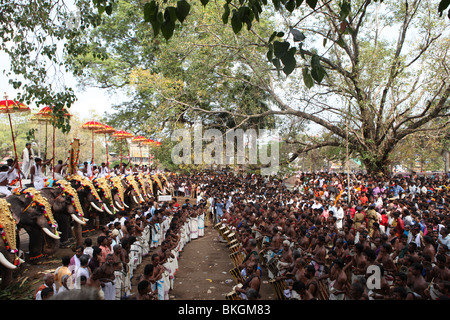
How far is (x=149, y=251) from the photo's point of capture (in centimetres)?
1020

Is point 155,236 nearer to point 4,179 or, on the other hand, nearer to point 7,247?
point 4,179

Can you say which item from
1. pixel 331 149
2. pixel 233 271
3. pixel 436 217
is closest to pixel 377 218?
pixel 436 217

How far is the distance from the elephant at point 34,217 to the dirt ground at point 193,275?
35cm

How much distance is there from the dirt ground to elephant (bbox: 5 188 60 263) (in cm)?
35

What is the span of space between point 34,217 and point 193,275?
3917 mm

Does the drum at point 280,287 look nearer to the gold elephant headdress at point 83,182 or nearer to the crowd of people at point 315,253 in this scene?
the crowd of people at point 315,253

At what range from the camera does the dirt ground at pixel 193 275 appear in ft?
22.1

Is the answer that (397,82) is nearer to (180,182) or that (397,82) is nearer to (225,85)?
(225,85)

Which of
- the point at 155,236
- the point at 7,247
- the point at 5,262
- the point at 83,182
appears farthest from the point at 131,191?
the point at 5,262

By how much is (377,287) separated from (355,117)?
47.1 ft

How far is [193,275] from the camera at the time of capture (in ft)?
26.7

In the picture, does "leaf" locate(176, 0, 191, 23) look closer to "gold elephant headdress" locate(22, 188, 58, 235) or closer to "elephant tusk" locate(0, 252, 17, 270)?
"elephant tusk" locate(0, 252, 17, 270)

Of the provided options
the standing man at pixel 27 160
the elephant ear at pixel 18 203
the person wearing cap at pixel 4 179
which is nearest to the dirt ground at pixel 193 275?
the elephant ear at pixel 18 203
